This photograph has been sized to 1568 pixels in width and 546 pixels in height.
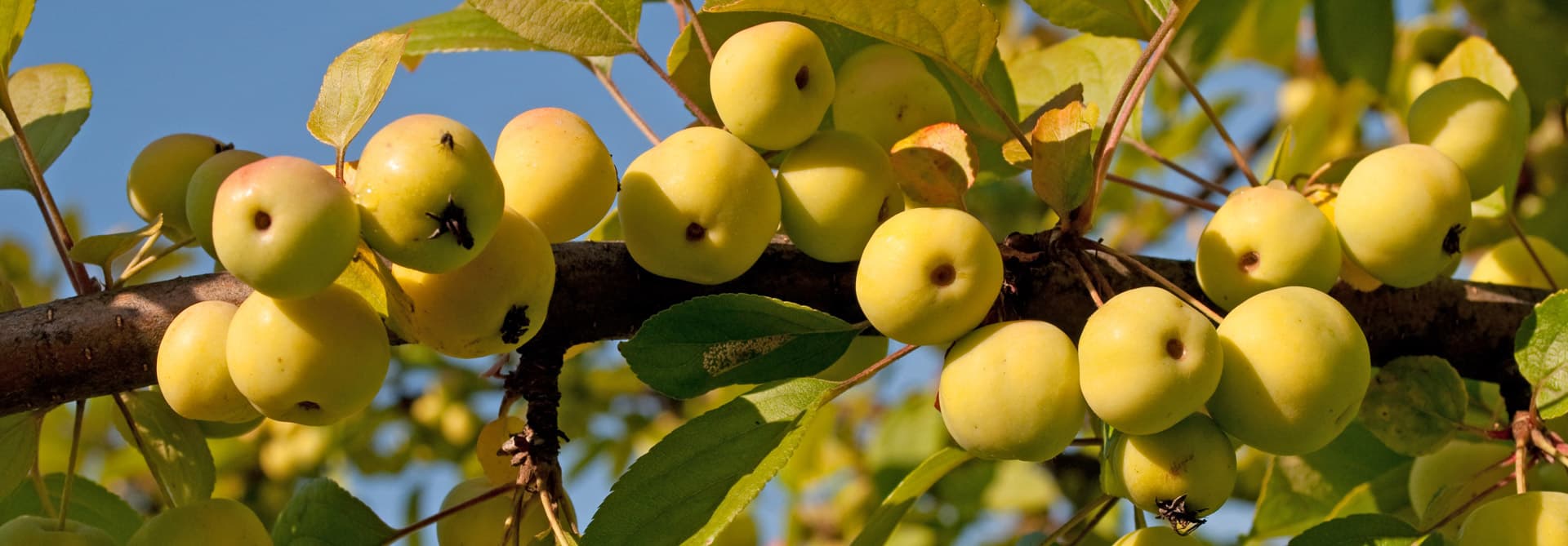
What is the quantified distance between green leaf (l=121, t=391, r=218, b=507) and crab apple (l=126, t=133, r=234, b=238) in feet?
0.80

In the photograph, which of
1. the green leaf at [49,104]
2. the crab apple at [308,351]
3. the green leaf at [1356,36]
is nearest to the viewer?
the crab apple at [308,351]

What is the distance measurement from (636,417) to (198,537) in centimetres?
240

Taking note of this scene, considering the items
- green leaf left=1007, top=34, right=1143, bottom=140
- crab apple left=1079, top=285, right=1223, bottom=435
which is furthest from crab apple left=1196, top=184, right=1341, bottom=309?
green leaf left=1007, top=34, right=1143, bottom=140

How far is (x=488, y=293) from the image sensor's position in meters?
1.09

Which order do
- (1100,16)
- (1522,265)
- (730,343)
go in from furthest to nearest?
(1522,265) < (1100,16) < (730,343)

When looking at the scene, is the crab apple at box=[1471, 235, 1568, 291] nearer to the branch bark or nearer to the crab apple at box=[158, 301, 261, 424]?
the branch bark

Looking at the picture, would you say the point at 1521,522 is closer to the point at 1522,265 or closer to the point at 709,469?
the point at 709,469

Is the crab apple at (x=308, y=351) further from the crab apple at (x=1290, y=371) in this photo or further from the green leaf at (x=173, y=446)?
the crab apple at (x=1290, y=371)

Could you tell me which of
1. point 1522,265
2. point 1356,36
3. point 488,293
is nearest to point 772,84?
point 488,293

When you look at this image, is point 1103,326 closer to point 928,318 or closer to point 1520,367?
point 928,318

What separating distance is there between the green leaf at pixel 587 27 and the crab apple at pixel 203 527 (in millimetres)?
644

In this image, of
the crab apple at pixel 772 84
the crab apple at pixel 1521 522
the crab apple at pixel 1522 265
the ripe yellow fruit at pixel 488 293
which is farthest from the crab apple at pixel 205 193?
the crab apple at pixel 1522 265

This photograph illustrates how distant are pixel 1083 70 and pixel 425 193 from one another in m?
1.50

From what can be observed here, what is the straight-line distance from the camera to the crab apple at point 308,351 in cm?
106
